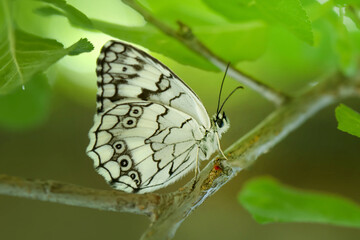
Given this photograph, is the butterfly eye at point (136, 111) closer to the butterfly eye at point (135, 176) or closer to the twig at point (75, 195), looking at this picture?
the butterfly eye at point (135, 176)

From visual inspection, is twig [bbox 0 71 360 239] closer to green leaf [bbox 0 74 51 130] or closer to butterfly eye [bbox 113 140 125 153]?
butterfly eye [bbox 113 140 125 153]

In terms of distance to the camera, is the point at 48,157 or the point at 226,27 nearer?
the point at 226,27

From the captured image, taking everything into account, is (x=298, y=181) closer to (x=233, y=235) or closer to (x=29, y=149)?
(x=233, y=235)

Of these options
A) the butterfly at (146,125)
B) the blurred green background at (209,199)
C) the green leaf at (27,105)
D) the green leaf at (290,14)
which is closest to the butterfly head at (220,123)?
the butterfly at (146,125)

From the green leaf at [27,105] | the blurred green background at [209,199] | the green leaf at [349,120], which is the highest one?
the green leaf at [349,120]

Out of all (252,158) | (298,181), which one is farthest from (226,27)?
(298,181)

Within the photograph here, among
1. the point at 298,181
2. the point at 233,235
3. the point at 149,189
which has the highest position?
the point at 149,189
